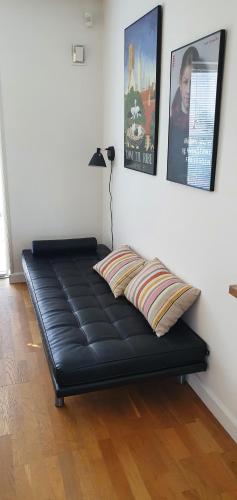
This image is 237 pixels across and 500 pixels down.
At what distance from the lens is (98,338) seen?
221 cm

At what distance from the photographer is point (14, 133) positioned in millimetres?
3596

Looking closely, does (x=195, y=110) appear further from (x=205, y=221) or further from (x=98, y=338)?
(x=98, y=338)

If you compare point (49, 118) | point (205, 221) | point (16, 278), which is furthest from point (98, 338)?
point (49, 118)

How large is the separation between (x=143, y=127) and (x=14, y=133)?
53.3 inches

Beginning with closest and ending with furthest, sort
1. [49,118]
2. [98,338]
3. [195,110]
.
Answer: [195,110]
[98,338]
[49,118]

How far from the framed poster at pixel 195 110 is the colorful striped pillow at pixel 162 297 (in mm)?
559

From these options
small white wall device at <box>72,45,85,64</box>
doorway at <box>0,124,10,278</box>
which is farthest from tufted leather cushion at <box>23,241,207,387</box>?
small white wall device at <box>72,45,85,64</box>

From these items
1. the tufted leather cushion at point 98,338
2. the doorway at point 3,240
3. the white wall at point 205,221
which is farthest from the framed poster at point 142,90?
the doorway at point 3,240

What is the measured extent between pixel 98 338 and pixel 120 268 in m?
0.77

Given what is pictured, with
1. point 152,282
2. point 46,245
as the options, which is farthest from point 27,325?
point 152,282

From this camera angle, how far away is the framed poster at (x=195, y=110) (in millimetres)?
1881

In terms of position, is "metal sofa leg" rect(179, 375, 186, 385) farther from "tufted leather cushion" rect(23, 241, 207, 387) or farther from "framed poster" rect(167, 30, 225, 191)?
"framed poster" rect(167, 30, 225, 191)

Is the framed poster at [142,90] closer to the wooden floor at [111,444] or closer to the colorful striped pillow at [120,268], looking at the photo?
the colorful striped pillow at [120,268]

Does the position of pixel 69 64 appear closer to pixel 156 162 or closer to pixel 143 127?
pixel 143 127
